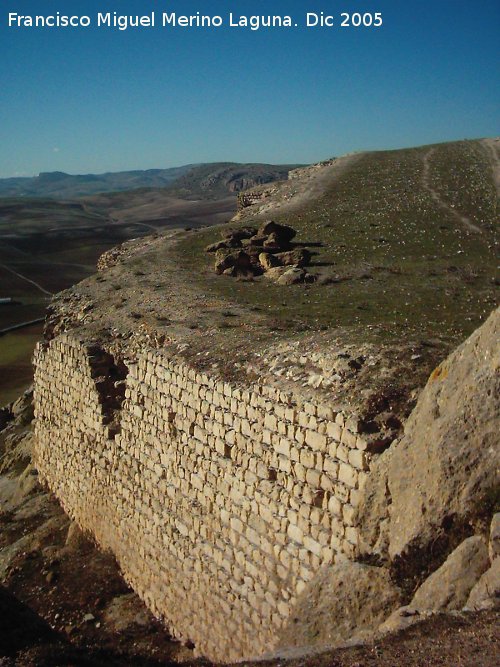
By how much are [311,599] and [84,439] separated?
23.1ft

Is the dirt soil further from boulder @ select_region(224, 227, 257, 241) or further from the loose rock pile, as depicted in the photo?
boulder @ select_region(224, 227, 257, 241)

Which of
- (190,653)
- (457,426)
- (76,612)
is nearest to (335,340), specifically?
(457,426)

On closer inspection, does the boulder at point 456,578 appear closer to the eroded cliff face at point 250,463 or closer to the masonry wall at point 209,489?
the eroded cliff face at point 250,463

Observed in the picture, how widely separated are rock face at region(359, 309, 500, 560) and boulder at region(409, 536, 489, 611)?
238 mm

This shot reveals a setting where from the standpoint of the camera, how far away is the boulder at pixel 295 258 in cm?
1747

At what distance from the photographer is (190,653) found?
9.23 meters

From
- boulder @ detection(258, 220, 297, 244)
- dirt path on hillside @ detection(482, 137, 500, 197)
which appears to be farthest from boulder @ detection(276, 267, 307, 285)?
dirt path on hillside @ detection(482, 137, 500, 197)

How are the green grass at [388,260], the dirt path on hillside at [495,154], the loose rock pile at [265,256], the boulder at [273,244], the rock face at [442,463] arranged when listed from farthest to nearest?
the dirt path on hillside at [495,154]
the boulder at [273,244]
the loose rock pile at [265,256]
the green grass at [388,260]
the rock face at [442,463]

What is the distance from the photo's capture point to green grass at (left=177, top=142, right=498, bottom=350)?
40.0 feet

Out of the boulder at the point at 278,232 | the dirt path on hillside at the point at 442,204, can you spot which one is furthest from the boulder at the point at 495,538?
the dirt path on hillside at the point at 442,204

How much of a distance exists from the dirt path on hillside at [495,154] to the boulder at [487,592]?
988 inches

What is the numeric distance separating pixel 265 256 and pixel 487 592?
42.9 feet

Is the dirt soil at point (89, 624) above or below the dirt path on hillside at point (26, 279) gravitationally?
below

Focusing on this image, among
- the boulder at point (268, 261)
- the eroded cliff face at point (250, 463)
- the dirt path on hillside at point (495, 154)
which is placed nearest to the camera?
the eroded cliff face at point (250, 463)
